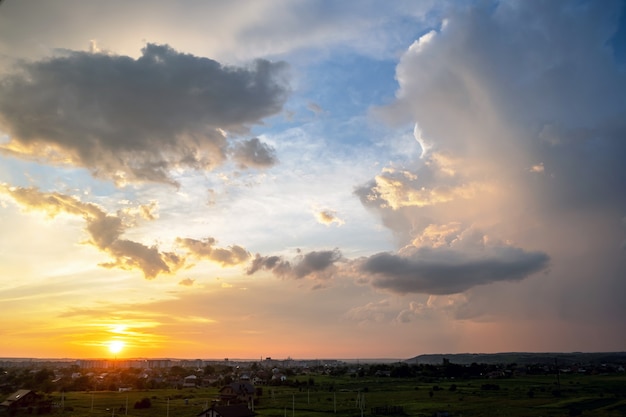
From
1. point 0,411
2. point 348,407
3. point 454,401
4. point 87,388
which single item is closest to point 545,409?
point 454,401

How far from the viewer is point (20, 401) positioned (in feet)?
217

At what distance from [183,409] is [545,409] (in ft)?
162

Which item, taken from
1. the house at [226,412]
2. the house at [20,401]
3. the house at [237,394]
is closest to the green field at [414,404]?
the house at [237,394]

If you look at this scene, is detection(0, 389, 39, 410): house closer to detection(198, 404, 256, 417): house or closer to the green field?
the green field

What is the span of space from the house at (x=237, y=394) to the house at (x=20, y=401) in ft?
87.9

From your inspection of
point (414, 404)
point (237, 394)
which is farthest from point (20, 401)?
point (414, 404)

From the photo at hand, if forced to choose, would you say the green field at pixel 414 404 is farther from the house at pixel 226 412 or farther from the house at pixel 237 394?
the house at pixel 226 412

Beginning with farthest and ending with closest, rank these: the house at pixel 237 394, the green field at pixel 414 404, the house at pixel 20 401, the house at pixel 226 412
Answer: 1. the house at pixel 237 394
2. the house at pixel 20 401
3. the green field at pixel 414 404
4. the house at pixel 226 412

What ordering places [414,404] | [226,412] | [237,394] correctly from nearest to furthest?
[226,412], [414,404], [237,394]

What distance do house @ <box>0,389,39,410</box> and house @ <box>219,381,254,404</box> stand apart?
26.8 m

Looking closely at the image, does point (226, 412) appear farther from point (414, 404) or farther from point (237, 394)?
point (414, 404)

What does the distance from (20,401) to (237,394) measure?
101 ft

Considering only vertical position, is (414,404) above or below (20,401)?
below

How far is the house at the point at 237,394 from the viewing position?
3049 inches
